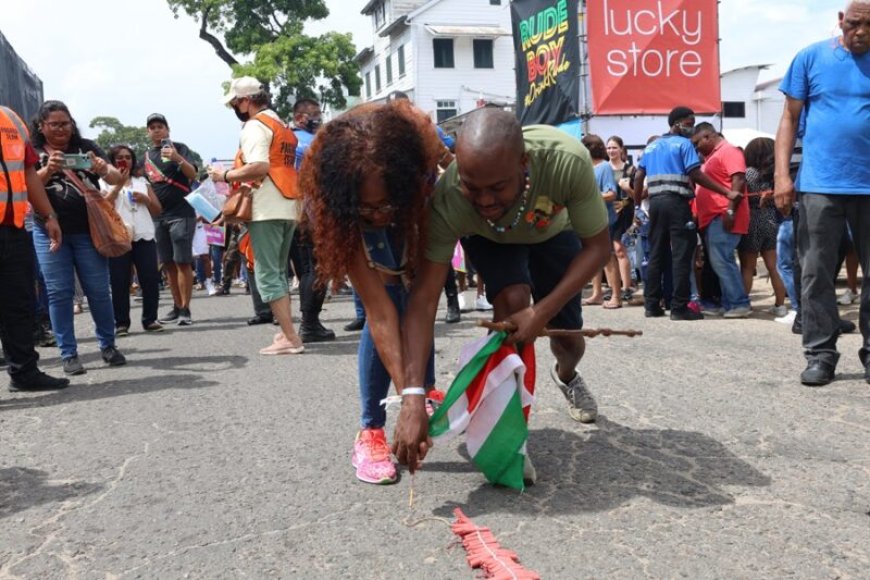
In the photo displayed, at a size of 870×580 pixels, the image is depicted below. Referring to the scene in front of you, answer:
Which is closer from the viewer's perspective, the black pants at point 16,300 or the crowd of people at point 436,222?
the crowd of people at point 436,222

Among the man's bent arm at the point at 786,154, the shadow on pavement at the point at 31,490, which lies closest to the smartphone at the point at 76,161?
the shadow on pavement at the point at 31,490

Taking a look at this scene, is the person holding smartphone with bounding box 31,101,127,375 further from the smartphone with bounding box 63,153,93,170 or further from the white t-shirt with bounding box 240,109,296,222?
the white t-shirt with bounding box 240,109,296,222

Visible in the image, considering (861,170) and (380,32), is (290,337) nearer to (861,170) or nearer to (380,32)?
(861,170)

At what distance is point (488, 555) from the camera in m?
2.13

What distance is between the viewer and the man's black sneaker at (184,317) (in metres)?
8.00

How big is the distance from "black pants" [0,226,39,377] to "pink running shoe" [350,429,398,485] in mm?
2748

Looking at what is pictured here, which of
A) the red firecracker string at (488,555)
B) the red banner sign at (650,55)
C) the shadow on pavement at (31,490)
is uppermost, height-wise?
the red banner sign at (650,55)

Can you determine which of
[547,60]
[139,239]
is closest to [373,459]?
[139,239]

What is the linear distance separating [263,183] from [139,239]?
8.15ft

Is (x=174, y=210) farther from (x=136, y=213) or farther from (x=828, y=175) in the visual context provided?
(x=828, y=175)

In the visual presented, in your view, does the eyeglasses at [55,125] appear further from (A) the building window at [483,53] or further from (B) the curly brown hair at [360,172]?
(A) the building window at [483,53]

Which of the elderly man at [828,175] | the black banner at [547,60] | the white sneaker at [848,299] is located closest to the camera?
the elderly man at [828,175]

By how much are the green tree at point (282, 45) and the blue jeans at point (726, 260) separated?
89.1ft

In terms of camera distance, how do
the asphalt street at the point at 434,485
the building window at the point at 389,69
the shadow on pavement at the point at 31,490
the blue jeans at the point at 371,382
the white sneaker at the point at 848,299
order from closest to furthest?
the asphalt street at the point at 434,485
the shadow on pavement at the point at 31,490
the blue jeans at the point at 371,382
the white sneaker at the point at 848,299
the building window at the point at 389,69
